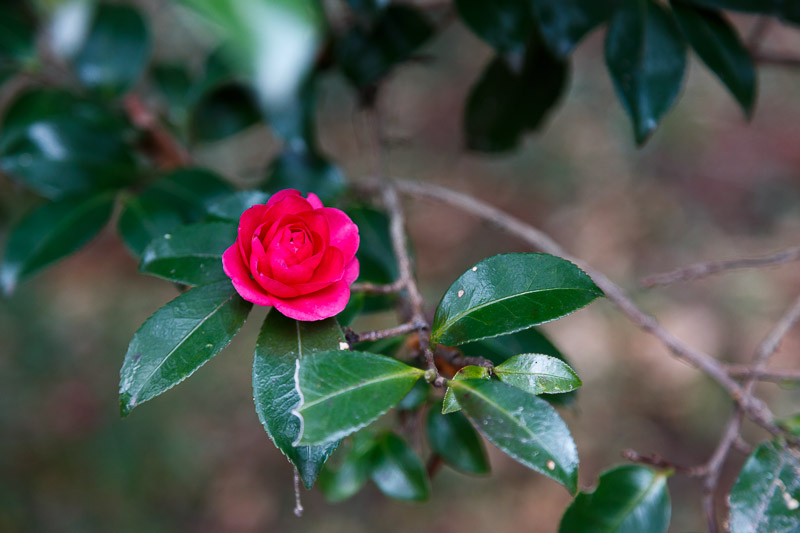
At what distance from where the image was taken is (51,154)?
2.75ft

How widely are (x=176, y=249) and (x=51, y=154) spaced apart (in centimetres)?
43

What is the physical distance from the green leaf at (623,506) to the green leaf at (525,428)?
21 cm

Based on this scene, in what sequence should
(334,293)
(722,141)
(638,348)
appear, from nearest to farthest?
1. (334,293)
2. (638,348)
3. (722,141)

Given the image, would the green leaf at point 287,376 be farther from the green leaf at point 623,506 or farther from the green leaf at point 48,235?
the green leaf at point 48,235

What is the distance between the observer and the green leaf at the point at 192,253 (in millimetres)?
551

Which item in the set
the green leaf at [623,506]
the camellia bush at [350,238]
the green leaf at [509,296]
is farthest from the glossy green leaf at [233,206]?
the green leaf at [623,506]

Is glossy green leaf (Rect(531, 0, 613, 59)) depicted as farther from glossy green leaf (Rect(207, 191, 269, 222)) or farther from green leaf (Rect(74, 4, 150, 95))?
green leaf (Rect(74, 4, 150, 95))

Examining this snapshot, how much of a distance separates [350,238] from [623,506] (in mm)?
409

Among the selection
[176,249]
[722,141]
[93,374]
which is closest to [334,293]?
[176,249]

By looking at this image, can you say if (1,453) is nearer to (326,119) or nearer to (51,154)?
(51,154)

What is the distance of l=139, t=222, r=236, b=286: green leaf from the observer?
0.55 metres

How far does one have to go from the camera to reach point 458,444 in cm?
76

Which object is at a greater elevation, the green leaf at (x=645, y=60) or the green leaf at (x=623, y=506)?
the green leaf at (x=645, y=60)

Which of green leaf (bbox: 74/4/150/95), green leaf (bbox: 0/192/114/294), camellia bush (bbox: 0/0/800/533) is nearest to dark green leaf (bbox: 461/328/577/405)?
camellia bush (bbox: 0/0/800/533)
